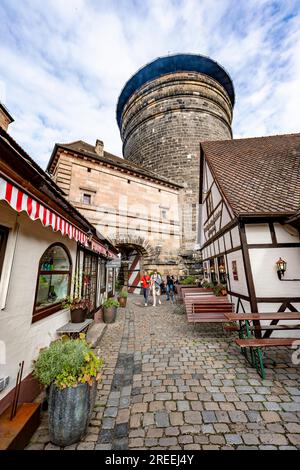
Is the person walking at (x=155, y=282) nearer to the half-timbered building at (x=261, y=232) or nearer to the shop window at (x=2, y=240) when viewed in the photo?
the half-timbered building at (x=261, y=232)

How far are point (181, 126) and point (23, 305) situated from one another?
65.6ft

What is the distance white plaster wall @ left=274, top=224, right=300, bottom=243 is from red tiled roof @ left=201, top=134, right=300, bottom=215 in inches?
17.8

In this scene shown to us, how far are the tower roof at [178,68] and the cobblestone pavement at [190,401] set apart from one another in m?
23.9

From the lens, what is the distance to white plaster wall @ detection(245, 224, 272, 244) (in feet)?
16.9

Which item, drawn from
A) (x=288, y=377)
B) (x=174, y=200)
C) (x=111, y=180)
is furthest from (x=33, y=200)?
(x=174, y=200)

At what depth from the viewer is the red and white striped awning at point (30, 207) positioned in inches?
66.2

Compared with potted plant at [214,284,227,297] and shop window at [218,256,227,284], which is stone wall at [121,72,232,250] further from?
potted plant at [214,284,227,297]

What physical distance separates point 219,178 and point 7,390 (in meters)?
7.31

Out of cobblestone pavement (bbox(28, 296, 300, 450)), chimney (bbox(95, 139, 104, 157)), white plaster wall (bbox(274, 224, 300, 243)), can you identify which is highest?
chimney (bbox(95, 139, 104, 157))

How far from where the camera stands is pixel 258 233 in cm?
519

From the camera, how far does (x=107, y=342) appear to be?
16.0 ft

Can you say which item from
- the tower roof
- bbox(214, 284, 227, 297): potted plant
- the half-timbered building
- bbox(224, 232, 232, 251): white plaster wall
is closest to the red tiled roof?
the half-timbered building

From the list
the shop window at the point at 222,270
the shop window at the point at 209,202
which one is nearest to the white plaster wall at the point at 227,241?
the shop window at the point at 222,270

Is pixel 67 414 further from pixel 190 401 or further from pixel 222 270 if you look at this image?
pixel 222 270
